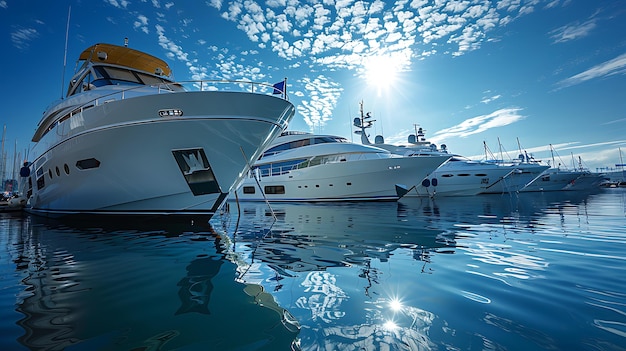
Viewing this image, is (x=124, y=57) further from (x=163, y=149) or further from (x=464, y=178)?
(x=464, y=178)

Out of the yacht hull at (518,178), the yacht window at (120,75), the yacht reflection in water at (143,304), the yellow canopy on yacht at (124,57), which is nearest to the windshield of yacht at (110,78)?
the yacht window at (120,75)

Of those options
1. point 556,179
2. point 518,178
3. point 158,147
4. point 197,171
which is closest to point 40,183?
point 158,147

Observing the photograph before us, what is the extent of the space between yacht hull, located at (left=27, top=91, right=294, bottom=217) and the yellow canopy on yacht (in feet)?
12.6

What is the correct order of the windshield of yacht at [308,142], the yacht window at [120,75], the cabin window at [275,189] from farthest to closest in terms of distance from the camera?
1. the cabin window at [275,189]
2. the windshield of yacht at [308,142]
3. the yacht window at [120,75]

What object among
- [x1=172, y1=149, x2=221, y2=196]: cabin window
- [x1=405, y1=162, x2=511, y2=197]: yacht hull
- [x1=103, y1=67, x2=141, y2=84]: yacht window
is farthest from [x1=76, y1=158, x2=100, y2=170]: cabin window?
[x1=405, y1=162, x2=511, y2=197]: yacht hull

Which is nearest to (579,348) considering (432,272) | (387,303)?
(387,303)

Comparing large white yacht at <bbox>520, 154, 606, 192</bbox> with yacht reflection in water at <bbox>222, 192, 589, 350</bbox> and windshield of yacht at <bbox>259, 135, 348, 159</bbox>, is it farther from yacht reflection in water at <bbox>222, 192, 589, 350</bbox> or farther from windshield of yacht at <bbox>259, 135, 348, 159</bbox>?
yacht reflection in water at <bbox>222, 192, 589, 350</bbox>

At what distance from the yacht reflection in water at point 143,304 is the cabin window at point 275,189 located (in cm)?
1787

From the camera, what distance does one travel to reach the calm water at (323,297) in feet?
6.15

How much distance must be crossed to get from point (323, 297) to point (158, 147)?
646 cm

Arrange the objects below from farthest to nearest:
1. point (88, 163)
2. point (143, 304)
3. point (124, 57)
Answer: point (124, 57), point (88, 163), point (143, 304)

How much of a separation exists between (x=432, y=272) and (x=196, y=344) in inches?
108

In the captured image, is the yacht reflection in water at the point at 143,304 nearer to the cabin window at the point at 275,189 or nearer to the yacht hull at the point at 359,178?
the yacht hull at the point at 359,178

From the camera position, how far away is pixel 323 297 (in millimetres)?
2584
